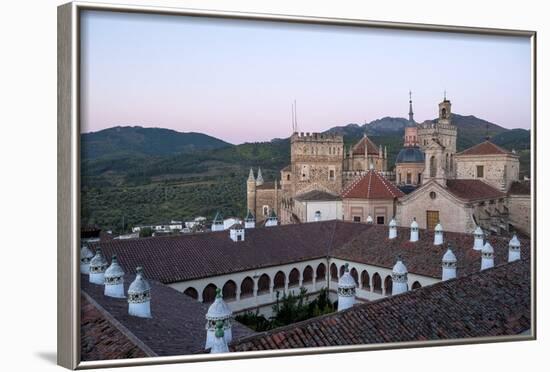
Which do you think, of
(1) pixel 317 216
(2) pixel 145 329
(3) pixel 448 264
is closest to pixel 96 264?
(2) pixel 145 329

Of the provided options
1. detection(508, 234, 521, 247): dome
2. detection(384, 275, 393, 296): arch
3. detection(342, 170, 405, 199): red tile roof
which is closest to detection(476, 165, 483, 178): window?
detection(508, 234, 521, 247): dome

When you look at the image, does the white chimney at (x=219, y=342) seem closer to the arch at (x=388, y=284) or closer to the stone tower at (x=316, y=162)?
the stone tower at (x=316, y=162)

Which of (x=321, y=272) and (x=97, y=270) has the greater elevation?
(x=97, y=270)

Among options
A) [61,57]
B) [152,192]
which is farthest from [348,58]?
[61,57]

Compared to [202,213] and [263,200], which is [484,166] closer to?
A: [263,200]

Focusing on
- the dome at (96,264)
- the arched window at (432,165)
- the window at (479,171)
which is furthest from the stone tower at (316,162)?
the dome at (96,264)

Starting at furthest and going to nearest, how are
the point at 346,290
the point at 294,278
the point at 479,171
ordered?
the point at 479,171
the point at 294,278
the point at 346,290

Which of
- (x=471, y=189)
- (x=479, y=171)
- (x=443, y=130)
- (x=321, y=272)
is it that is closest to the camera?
(x=443, y=130)

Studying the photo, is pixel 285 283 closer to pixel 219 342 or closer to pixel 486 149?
pixel 486 149
